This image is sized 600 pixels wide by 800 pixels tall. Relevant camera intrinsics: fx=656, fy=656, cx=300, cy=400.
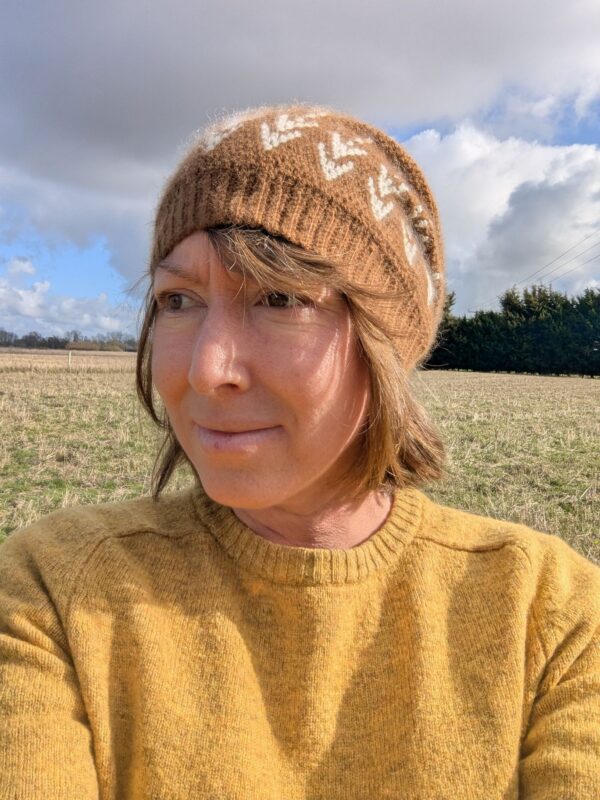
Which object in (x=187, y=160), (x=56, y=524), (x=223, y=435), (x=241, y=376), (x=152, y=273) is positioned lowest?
(x=56, y=524)

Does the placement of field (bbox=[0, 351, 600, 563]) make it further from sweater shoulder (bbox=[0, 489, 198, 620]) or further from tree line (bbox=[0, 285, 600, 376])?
tree line (bbox=[0, 285, 600, 376])

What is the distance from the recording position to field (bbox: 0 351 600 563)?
17.3 feet

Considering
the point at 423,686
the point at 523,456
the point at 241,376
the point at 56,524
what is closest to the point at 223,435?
the point at 241,376

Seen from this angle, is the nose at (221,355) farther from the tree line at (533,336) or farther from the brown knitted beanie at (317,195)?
the tree line at (533,336)

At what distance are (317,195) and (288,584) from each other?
0.86 meters

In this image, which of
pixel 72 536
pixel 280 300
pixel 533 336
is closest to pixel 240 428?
pixel 280 300

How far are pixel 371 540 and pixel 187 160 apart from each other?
1.02 meters

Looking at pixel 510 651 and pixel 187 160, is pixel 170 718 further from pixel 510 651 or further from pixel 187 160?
pixel 187 160

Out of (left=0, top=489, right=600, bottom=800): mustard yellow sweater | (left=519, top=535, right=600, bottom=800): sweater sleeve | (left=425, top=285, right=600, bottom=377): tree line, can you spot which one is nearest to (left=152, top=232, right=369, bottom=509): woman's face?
(left=0, top=489, right=600, bottom=800): mustard yellow sweater

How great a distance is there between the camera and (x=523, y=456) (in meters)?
7.60

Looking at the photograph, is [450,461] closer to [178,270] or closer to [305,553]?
[305,553]

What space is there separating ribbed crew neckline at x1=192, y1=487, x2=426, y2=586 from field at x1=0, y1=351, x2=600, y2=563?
1.64ft

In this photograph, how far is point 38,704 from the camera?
121 centimetres

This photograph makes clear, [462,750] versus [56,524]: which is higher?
[56,524]
